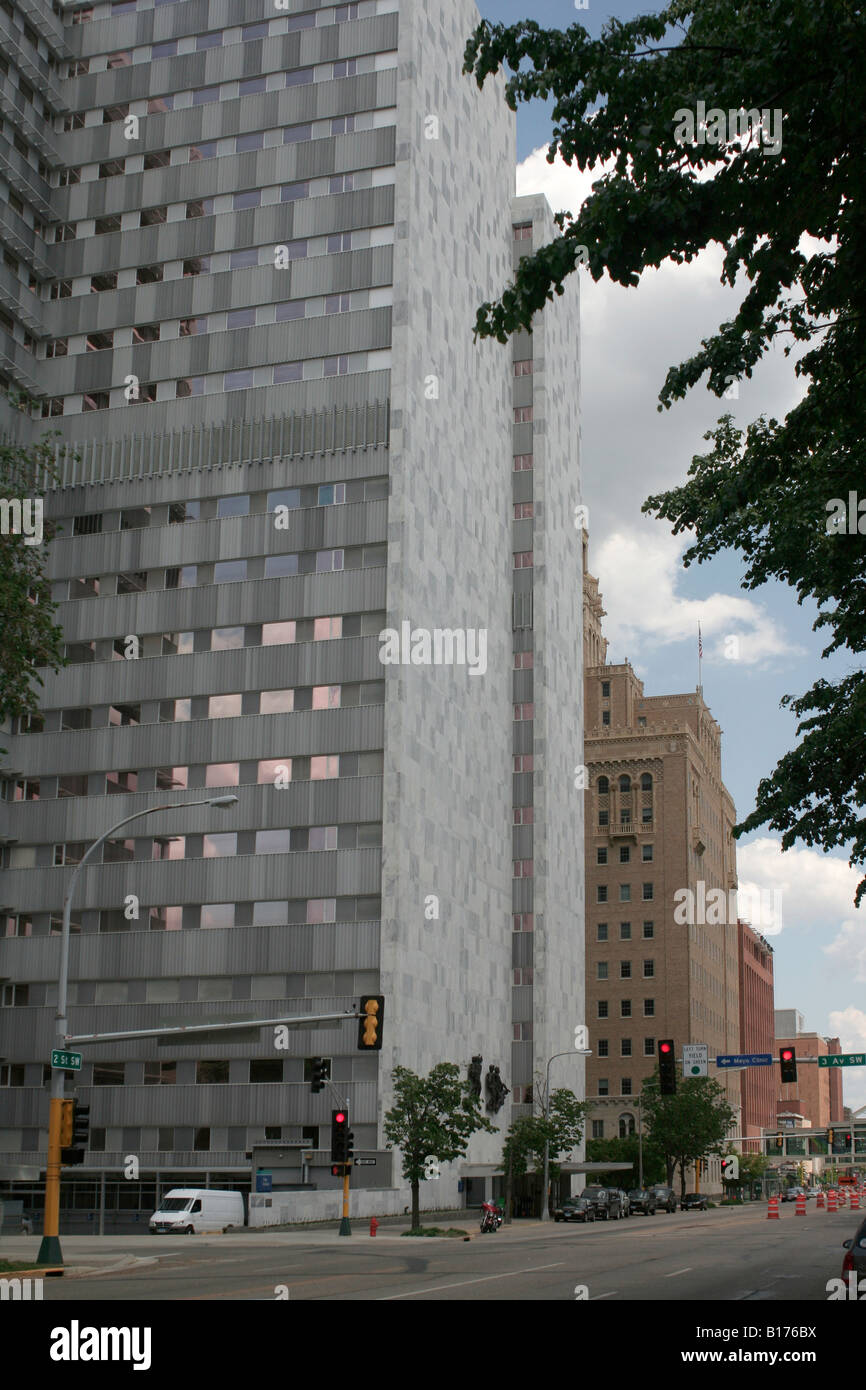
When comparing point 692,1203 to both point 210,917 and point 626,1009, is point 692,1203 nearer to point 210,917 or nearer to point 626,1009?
point 626,1009

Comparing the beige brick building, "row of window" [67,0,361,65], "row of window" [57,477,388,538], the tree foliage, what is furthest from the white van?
the beige brick building

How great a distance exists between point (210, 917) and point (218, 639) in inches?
520

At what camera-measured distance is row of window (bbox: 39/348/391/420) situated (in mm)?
71188

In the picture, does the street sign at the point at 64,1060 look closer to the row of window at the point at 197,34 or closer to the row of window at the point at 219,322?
the row of window at the point at 219,322


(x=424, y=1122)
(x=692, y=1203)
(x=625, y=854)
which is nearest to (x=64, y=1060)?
(x=424, y=1122)

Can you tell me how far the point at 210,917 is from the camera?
66.8m

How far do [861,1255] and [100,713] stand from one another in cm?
5626

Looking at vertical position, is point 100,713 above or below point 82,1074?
above

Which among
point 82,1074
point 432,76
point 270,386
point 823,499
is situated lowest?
point 82,1074
